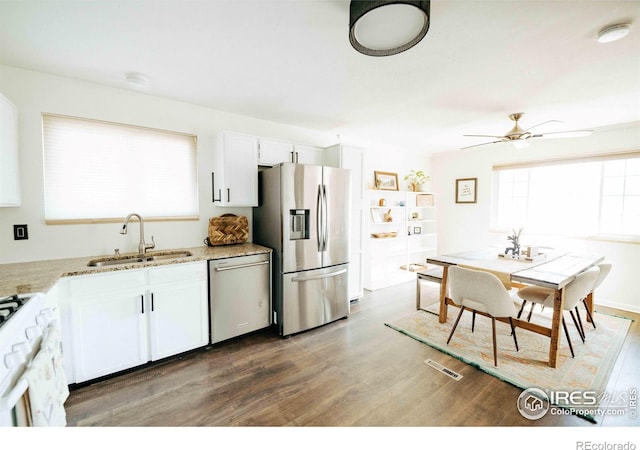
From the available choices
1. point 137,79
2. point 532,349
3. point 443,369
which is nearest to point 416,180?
point 532,349

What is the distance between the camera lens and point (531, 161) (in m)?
4.26

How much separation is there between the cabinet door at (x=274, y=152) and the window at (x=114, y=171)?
757mm

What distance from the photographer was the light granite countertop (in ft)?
5.14

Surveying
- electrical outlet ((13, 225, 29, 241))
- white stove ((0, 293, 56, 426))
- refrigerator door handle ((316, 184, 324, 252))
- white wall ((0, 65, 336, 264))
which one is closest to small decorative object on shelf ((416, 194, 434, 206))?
refrigerator door handle ((316, 184, 324, 252))

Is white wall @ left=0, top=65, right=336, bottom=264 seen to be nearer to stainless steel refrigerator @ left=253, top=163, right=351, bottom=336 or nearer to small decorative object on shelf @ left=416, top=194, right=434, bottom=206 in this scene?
stainless steel refrigerator @ left=253, top=163, right=351, bottom=336

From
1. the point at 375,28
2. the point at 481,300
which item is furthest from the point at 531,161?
the point at 375,28

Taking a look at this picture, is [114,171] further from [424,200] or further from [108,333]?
[424,200]

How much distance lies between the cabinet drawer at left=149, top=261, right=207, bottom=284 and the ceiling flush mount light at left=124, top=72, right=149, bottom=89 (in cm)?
163

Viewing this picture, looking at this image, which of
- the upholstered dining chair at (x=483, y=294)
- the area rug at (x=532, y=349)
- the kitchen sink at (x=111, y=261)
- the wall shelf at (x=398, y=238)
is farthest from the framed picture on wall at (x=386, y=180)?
the kitchen sink at (x=111, y=261)

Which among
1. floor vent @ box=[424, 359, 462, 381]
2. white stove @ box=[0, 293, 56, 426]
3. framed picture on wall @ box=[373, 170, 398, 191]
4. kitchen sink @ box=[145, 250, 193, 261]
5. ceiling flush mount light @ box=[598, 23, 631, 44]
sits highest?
ceiling flush mount light @ box=[598, 23, 631, 44]

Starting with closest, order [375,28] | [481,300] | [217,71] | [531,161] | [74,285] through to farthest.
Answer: [375,28], [74,285], [217,71], [481,300], [531,161]

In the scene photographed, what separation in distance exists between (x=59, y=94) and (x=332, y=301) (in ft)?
10.8

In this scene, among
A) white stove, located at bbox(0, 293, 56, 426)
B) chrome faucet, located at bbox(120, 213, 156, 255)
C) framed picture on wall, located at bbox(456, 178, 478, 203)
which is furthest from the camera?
framed picture on wall, located at bbox(456, 178, 478, 203)
